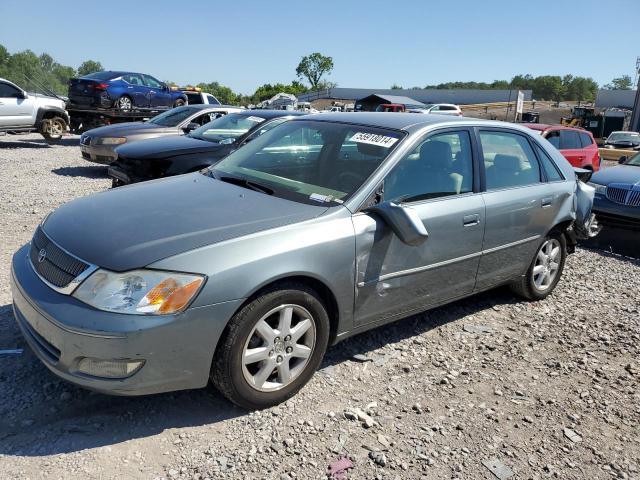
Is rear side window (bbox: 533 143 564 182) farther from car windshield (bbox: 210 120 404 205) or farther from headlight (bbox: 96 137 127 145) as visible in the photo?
headlight (bbox: 96 137 127 145)

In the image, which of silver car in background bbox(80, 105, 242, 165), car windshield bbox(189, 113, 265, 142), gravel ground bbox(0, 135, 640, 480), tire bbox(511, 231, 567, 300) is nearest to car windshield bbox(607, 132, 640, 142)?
silver car in background bbox(80, 105, 242, 165)

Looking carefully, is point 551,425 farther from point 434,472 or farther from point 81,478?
point 81,478

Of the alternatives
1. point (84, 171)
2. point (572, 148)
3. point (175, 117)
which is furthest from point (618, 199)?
point (84, 171)

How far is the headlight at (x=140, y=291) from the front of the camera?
2.49m

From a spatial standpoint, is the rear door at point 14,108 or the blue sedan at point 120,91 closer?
the rear door at point 14,108

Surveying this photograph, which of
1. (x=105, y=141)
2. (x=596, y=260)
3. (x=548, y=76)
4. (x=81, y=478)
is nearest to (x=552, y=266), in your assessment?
(x=596, y=260)

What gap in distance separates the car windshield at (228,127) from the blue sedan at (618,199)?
17.3 ft

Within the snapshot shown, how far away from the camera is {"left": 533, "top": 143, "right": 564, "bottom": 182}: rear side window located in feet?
15.5

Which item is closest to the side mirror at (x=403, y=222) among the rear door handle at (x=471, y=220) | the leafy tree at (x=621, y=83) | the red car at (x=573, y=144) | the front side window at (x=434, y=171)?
the front side window at (x=434, y=171)

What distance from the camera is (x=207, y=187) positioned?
3627mm

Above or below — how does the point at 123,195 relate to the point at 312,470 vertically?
above

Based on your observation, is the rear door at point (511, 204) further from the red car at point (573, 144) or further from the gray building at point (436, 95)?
the gray building at point (436, 95)

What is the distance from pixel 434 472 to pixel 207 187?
2.27 meters

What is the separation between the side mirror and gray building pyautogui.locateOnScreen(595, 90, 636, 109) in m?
69.4
